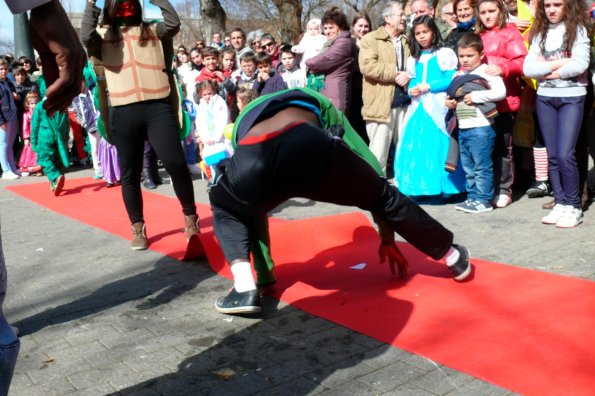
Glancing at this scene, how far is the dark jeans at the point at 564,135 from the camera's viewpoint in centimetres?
545

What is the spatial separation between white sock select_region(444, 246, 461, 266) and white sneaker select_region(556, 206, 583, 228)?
1791 millimetres

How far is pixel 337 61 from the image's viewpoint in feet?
25.9

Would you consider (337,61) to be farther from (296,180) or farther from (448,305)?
(296,180)

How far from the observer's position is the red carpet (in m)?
2.96

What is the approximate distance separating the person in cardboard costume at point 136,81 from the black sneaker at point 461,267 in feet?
7.36

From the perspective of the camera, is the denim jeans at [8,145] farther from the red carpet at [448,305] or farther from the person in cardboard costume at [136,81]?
the red carpet at [448,305]

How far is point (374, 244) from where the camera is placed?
509 cm

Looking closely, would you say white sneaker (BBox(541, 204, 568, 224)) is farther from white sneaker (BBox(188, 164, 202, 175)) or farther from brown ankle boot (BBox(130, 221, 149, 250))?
white sneaker (BBox(188, 164, 202, 175))

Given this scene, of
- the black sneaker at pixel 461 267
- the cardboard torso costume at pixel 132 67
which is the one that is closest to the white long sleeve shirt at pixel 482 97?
the black sneaker at pixel 461 267

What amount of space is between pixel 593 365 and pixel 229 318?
1.89 m

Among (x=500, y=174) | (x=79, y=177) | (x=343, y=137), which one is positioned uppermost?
(x=343, y=137)

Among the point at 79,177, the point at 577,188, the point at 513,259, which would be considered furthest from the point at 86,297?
the point at 79,177

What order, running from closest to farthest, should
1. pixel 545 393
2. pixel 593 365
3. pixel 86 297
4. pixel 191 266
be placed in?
pixel 545 393
pixel 593 365
pixel 86 297
pixel 191 266

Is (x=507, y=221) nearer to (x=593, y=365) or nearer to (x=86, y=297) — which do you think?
(x=593, y=365)
